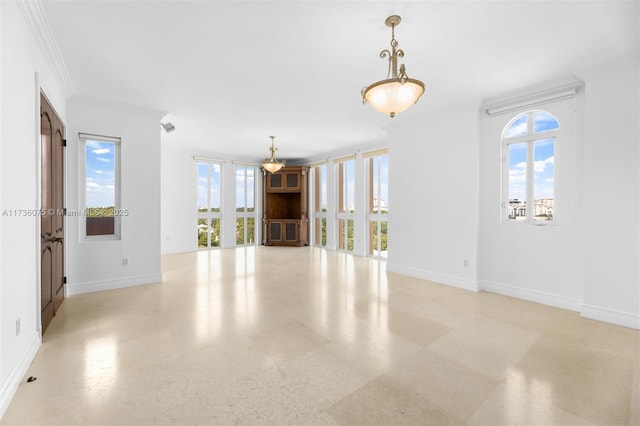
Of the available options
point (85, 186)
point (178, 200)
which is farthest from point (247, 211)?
point (85, 186)

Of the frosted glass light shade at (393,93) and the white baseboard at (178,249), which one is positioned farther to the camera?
the white baseboard at (178,249)

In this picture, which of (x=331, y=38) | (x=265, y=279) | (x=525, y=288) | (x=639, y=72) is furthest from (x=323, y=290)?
(x=639, y=72)

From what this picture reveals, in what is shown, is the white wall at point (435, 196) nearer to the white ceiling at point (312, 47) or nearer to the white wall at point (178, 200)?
the white ceiling at point (312, 47)

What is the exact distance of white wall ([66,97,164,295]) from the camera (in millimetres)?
4176

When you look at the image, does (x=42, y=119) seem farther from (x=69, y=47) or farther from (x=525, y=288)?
(x=525, y=288)

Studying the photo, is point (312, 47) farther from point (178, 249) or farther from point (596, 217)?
point (178, 249)

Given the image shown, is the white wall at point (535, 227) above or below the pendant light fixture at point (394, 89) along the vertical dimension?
below

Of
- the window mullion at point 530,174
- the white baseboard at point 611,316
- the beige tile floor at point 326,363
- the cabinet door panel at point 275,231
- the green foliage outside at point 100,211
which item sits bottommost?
the beige tile floor at point 326,363

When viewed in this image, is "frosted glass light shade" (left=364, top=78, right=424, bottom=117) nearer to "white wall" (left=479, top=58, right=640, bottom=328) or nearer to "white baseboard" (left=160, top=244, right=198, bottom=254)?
"white wall" (left=479, top=58, right=640, bottom=328)

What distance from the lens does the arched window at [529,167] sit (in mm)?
3846

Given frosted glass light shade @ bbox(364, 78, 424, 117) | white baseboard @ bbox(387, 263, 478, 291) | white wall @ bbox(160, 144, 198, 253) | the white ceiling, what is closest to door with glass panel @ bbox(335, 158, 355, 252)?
white baseboard @ bbox(387, 263, 478, 291)

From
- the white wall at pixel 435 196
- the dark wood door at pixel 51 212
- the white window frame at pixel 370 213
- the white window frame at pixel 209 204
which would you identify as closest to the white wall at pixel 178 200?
the white window frame at pixel 209 204

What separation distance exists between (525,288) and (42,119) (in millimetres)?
5985

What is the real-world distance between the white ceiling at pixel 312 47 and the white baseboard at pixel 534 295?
2682 millimetres
